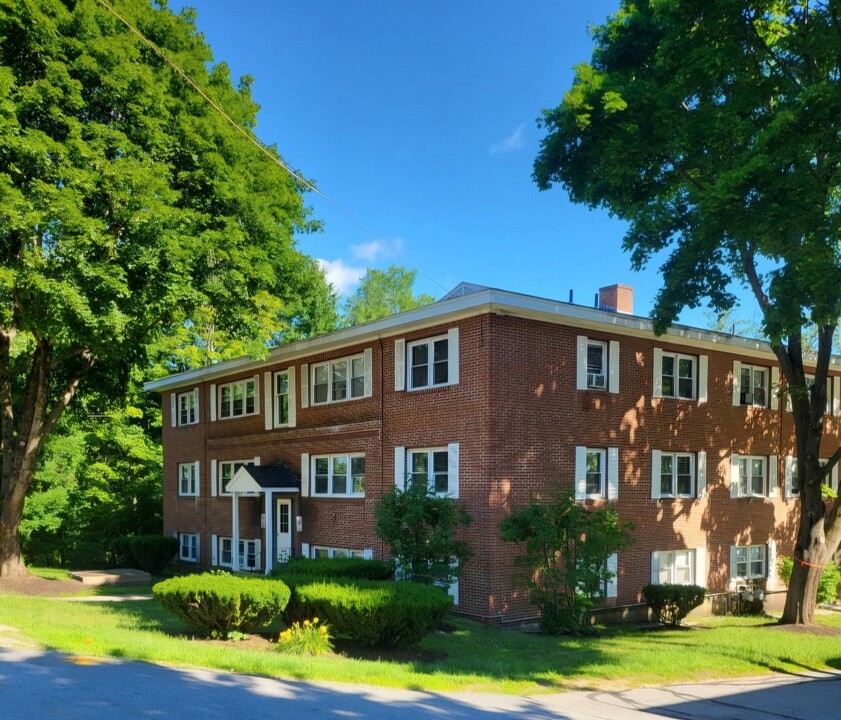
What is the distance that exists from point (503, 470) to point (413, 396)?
3.05m

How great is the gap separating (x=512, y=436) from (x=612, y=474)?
10.7ft

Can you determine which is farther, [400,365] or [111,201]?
[400,365]

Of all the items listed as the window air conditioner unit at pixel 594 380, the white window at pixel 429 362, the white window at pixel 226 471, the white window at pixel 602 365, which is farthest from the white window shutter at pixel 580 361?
the white window at pixel 226 471

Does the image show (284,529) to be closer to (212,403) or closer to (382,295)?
(212,403)

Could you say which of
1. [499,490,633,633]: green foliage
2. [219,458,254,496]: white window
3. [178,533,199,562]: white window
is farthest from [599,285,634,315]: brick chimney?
[178,533,199,562]: white window

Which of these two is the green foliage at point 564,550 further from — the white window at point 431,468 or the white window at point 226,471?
the white window at point 226,471

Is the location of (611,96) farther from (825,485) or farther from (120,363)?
(120,363)

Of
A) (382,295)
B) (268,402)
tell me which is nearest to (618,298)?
(268,402)

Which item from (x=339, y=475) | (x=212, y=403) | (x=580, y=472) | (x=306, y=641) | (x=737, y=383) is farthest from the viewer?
(x=212, y=403)

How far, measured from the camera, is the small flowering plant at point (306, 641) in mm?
11438

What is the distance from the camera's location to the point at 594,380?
1861 cm

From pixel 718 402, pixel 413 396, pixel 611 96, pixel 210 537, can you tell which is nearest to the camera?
pixel 611 96

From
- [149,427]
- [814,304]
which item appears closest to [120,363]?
[149,427]

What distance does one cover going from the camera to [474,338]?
16891 mm
